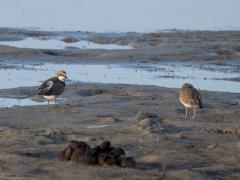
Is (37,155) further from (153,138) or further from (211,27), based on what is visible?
(211,27)

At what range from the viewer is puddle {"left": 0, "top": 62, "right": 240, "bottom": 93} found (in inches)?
981

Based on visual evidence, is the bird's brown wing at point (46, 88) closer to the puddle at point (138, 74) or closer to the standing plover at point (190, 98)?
the standing plover at point (190, 98)

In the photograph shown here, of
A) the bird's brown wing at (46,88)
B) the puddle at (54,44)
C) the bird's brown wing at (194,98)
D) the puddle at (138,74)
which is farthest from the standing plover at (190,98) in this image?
the puddle at (54,44)

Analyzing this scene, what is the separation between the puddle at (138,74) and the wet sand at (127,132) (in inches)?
82.3

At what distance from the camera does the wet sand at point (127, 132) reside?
1145cm

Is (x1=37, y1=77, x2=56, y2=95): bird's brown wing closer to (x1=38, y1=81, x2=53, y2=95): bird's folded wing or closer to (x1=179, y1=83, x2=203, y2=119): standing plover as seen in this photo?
(x1=38, y1=81, x2=53, y2=95): bird's folded wing

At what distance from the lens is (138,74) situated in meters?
27.7

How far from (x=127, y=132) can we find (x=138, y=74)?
13316 mm

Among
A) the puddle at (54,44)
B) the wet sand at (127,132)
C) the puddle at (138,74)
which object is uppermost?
the puddle at (54,44)

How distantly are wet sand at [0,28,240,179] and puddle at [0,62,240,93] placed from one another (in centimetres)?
209

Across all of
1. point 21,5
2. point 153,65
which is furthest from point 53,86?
point 21,5

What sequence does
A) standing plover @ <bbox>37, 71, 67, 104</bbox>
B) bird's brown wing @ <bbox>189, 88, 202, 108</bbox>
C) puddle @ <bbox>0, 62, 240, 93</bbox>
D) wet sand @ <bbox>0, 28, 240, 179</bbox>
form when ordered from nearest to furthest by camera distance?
1. wet sand @ <bbox>0, 28, 240, 179</bbox>
2. bird's brown wing @ <bbox>189, 88, 202, 108</bbox>
3. standing plover @ <bbox>37, 71, 67, 104</bbox>
4. puddle @ <bbox>0, 62, 240, 93</bbox>

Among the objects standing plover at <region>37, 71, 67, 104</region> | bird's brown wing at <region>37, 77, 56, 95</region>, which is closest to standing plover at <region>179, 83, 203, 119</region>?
standing plover at <region>37, 71, 67, 104</region>

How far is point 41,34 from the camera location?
151ft
